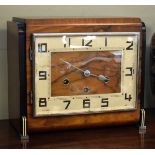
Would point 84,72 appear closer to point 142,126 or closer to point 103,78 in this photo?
point 103,78

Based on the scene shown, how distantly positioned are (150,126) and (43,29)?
36 centimetres

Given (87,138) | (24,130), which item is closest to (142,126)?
(87,138)

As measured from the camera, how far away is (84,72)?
2.70ft

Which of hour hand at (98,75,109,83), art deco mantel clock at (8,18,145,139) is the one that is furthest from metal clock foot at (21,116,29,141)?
hour hand at (98,75,109,83)

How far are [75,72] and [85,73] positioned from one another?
0.02m

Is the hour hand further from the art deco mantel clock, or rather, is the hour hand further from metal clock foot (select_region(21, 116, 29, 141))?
metal clock foot (select_region(21, 116, 29, 141))

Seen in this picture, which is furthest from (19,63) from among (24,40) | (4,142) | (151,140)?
(151,140)

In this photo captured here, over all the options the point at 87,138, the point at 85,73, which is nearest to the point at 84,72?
the point at 85,73

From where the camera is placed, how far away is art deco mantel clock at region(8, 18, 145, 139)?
787 millimetres

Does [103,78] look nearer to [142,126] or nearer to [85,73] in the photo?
[85,73]

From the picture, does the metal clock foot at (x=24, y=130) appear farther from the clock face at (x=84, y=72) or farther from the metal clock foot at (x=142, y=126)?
the metal clock foot at (x=142, y=126)

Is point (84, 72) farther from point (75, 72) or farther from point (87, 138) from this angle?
point (87, 138)

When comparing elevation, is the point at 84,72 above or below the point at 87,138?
above

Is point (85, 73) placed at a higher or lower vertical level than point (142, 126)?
higher
